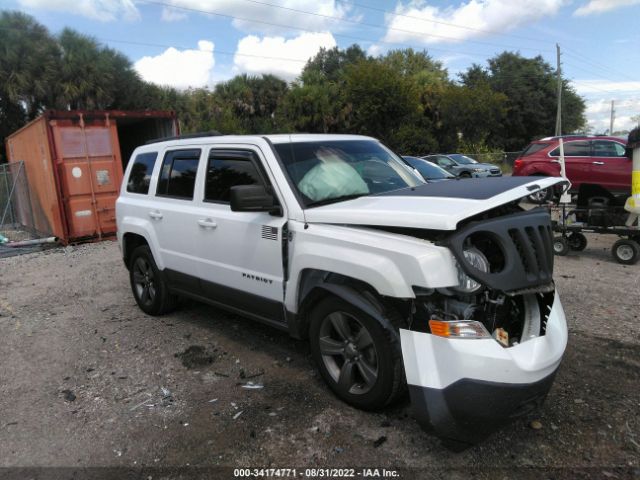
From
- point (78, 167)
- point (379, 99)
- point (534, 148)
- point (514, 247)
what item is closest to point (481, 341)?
point (514, 247)

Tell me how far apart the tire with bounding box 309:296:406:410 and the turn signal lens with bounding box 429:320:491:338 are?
34 centimetres

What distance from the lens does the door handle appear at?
4164 mm

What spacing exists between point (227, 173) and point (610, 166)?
10877 millimetres

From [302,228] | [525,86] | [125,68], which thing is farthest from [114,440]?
[525,86]

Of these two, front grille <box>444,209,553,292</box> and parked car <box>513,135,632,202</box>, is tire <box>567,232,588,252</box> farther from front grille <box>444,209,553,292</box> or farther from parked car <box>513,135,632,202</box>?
front grille <box>444,209,553,292</box>

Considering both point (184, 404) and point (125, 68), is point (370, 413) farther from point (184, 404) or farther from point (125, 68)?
point (125, 68)

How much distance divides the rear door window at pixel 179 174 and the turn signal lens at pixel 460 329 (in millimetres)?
2792

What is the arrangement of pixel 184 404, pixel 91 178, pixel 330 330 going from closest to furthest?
pixel 330 330 < pixel 184 404 < pixel 91 178

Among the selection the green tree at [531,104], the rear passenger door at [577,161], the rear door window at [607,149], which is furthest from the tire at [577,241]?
the green tree at [531,104]

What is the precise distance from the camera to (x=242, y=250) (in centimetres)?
392

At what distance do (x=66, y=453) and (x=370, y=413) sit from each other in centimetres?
196

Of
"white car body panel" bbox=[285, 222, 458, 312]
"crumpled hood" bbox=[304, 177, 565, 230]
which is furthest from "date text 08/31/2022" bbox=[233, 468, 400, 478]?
"crumpled hood" bbox=[304, 177, 565, 230]

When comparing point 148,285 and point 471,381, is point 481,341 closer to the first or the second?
point 471,381

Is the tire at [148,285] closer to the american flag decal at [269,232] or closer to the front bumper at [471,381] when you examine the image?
the american flag decal at [269,232]
